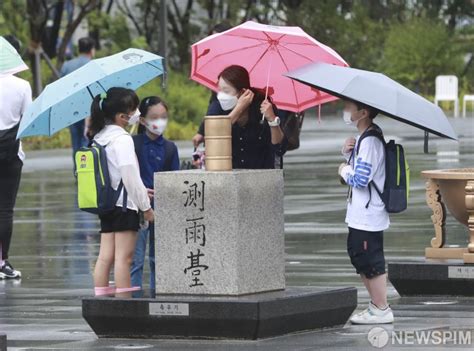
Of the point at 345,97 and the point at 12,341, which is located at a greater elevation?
the point at 345,97

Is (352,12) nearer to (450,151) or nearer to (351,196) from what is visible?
(450,151)

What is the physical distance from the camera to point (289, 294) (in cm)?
1024

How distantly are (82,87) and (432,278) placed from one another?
10.1 feet

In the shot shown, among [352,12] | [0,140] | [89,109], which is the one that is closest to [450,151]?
[0,140]

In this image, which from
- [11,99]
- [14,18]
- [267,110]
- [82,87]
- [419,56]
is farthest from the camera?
[419,56]

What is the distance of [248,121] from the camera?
11242 mm

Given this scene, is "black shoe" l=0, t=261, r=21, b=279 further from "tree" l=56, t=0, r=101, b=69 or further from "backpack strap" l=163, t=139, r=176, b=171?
"tree" l=56, t=0, r=101, b=69

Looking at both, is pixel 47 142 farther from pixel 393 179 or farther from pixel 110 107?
pixel 393 179

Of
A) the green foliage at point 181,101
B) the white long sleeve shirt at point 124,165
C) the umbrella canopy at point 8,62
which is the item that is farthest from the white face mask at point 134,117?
the green foliage at point 181,101

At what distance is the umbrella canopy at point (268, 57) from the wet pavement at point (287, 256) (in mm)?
1628

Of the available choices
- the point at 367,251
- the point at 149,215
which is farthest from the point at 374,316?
the point at 149,215

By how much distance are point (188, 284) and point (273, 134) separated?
150 centimetres

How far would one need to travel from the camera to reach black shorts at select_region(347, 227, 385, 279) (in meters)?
10.6

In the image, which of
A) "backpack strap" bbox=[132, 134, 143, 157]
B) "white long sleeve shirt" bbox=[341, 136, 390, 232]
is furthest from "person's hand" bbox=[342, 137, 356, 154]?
"backpack strap" bbox=[132, 134, 143, 157]
